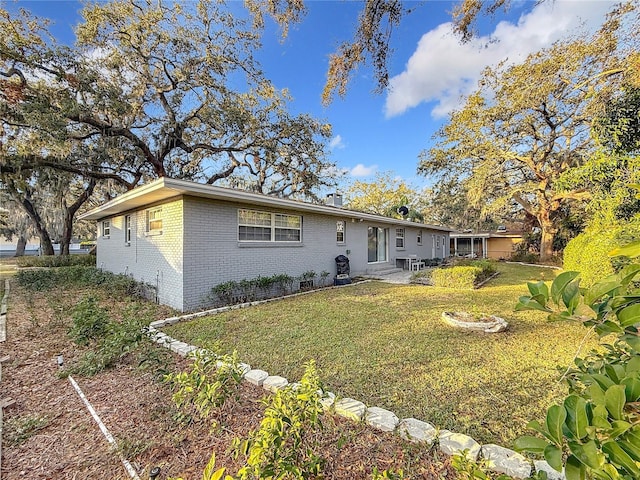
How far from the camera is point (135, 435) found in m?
2.48

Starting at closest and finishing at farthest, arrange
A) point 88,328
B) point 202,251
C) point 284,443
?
point 284,443
point 88,328
point 202,251

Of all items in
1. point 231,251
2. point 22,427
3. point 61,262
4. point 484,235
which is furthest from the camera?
point 484,235

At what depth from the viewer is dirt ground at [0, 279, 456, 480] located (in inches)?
83.3

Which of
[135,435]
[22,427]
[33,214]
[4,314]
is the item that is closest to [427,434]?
[135,435]

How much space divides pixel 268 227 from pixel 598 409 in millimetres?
8192

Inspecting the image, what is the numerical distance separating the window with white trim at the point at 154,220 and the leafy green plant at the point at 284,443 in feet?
23.2

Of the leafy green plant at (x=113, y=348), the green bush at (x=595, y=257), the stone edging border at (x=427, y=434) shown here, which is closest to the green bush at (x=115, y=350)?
the leafy green plant at (x=113, y=348)

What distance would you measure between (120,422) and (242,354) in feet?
5.22

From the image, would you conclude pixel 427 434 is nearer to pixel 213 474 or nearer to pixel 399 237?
pixel 213 474

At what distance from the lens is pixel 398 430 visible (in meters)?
2.40

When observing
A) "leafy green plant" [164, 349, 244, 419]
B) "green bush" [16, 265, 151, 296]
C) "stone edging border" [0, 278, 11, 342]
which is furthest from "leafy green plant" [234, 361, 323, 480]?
"green bush" [16, 265, 151, 296]

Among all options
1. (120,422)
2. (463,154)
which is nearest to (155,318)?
(120,422)

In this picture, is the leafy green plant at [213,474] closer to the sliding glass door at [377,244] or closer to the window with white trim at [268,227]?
the window with white trim at [268,227]

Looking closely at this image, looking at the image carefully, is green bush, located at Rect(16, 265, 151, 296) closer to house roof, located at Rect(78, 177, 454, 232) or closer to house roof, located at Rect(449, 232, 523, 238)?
house roof, located at Rect(78, 177, 454, 232)
